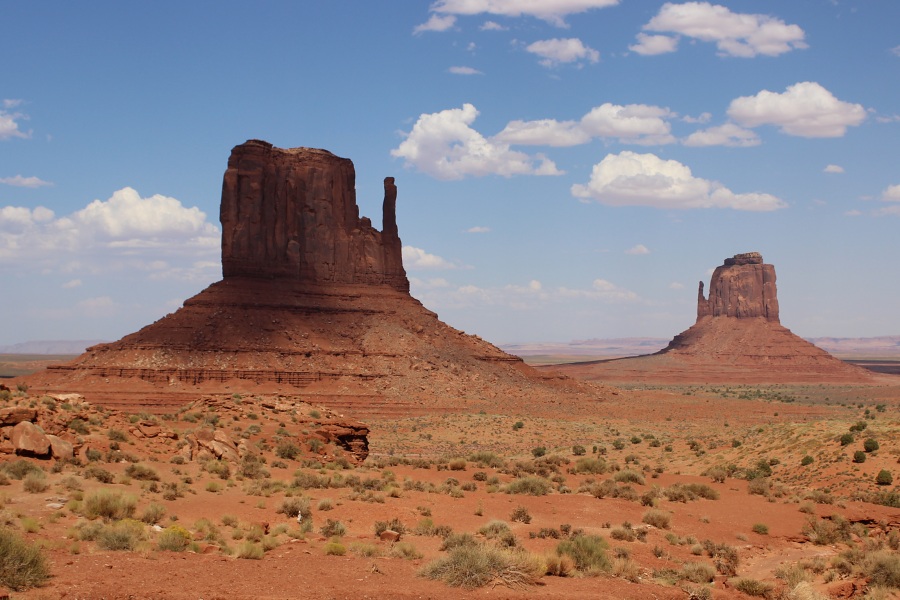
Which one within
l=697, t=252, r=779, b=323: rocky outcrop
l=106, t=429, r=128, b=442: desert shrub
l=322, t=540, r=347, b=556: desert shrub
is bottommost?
l=322, t=540, r=347, b=556: desert shrub

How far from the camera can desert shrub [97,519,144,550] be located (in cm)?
1512

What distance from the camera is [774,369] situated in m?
153

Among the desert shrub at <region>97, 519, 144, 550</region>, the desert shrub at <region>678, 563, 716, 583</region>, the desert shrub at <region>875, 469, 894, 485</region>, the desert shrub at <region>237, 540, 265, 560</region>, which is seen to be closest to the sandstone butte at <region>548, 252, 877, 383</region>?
the desert shrub at <region>875, 469, 894, 485</region>

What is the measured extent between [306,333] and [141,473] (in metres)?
61.2

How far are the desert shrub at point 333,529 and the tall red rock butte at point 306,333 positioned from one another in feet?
163

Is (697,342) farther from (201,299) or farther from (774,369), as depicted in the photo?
(201,299)

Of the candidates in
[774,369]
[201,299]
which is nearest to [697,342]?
[774,369]

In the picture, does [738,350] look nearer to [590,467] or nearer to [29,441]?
[590,467]

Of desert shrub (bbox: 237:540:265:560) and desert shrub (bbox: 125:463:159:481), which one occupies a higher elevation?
desert shrub (bbox: 125:463:159:481)

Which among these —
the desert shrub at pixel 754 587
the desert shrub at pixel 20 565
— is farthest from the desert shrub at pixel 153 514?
the desert shrub at pixel 754 587

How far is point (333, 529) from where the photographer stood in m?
18.5

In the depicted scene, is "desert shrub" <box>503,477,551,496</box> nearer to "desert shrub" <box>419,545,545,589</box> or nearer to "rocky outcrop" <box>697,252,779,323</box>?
"desert shrub" <box>419,545,545,589</box>

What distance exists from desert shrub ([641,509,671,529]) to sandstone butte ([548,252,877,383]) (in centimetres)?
13070

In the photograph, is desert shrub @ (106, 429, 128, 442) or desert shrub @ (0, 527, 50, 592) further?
desert shrub @ (106, 429, 128, 442)
